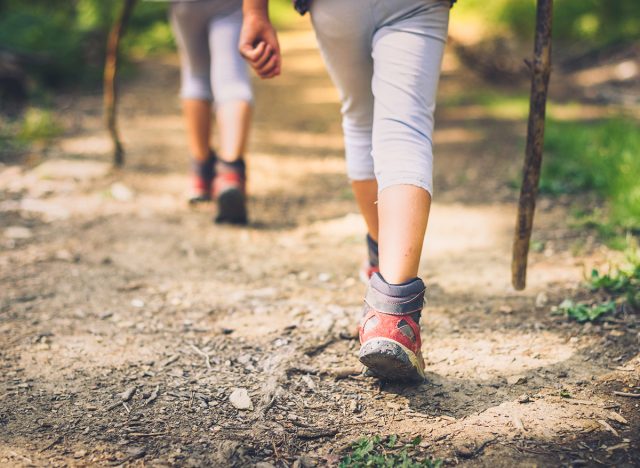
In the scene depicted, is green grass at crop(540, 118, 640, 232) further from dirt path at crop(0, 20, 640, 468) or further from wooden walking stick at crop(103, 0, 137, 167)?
wooden walking stick at crop(103, 0, 137, 167)

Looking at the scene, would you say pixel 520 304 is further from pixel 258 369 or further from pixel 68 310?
pixel 68 310

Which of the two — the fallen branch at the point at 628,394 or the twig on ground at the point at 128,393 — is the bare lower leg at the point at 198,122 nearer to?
the twig on ground at the point at 128,393

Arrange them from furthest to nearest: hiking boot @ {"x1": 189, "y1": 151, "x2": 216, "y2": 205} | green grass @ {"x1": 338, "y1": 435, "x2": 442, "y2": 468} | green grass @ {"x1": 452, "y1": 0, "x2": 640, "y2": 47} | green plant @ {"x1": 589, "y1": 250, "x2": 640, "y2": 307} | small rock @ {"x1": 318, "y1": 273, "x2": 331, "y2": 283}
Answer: green grass @ {"x1": 452, "y1": 0, "x2": 640, "y2": 47}, hiking boot @ {"x1": 189, "y1": 151, "x2": 216, "y2": 205}, small rock @ {"x1": 318, "y1": 273, "x2": 331, "y2": 283}, green plant @ {"x1": 589, "y1": 250, "x2": 640, "y2": 307}, green grass @ {"x1": 338, "y1": 435, "x2": 442, "y2": 468}

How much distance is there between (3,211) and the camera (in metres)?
3.39

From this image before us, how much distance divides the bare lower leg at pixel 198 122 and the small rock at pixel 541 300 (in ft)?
6.19

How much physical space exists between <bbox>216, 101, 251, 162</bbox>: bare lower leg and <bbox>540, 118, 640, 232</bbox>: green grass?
1585 mm

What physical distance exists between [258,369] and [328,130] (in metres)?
3.52

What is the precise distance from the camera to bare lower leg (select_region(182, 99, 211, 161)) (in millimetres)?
3480

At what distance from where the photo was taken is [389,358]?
1.68 m

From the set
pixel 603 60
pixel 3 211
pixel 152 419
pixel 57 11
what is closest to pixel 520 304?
pixel 152 419

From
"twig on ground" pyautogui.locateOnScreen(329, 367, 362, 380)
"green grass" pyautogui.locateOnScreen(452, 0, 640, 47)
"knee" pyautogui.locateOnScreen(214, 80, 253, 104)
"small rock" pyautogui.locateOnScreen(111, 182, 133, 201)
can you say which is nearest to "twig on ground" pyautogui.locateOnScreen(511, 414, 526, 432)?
"twig on ground" pyautogui.locateOnScreen(329, 367, 362, 380)

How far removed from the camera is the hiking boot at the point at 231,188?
10.4ft

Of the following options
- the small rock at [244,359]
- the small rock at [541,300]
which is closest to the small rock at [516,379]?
the small rock at [541,300]

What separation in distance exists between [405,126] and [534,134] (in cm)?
52
